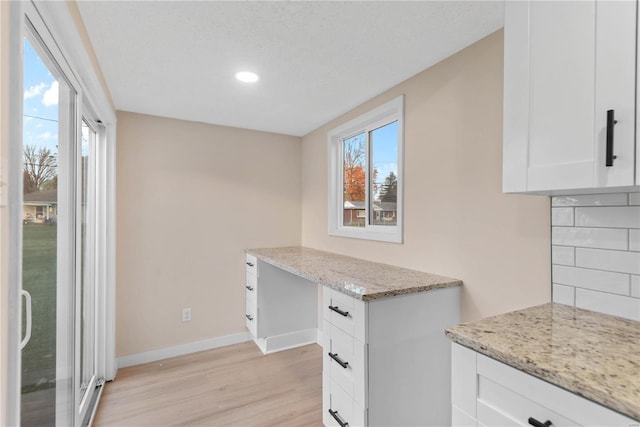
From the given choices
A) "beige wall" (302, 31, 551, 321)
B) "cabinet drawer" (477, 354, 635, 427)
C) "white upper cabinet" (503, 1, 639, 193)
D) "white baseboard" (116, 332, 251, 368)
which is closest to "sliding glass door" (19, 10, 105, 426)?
"white baseboard" (116, 332, 251, 368)

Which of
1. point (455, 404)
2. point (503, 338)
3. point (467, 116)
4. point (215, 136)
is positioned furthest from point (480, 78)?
point (215, 136)

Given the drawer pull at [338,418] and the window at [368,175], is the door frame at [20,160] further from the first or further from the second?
the window at [368,175]

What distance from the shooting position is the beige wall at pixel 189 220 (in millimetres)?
2740

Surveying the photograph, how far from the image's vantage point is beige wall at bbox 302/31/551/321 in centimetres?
145

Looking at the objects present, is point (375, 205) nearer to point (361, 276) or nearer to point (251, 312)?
point (361, 276)

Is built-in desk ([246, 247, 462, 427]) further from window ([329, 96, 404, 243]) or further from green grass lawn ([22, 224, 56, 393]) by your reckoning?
green grass lawn ([22, 224, 56, 393])

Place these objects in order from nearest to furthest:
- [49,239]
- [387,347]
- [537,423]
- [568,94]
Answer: [537,423]
[568,94]
[49,239]
[387,347]

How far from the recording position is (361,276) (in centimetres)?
187

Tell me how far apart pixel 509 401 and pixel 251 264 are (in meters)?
2.48

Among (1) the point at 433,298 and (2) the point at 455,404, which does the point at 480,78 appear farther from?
(2) the point at 455,404

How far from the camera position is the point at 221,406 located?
2.13 metres

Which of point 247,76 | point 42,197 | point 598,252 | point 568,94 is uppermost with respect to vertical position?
point 247,76

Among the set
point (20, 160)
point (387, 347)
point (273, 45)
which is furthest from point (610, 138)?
point (20, 160)

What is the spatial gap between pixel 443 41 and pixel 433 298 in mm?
1366
